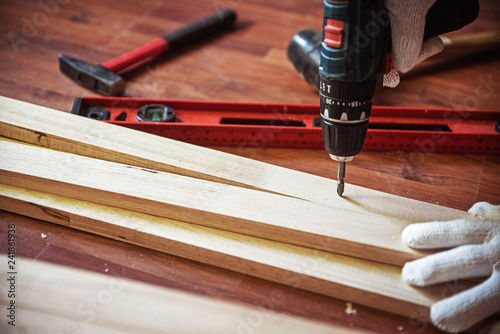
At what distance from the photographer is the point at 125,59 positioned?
202 cm

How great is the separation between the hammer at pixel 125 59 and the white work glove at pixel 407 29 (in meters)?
1.05

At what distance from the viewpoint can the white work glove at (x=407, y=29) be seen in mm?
1145

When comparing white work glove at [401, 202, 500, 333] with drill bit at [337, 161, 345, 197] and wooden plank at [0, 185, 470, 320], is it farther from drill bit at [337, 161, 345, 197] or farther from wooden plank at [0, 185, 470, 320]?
drill bit at [337, 161, 345, 197]

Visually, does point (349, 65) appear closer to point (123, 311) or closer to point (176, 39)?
point (123, 311)

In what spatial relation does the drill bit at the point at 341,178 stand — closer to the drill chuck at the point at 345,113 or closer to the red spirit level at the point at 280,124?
the drill chuck at the point at 345,113

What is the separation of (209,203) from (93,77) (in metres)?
0.82

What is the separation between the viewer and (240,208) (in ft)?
4.38

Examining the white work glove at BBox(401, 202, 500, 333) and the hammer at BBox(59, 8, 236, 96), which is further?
the hammer at BBox(59, 8, 236, 96)

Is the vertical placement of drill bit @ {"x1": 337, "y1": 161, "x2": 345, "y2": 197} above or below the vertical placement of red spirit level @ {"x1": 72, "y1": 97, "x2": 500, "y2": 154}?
above

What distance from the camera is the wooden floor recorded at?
1302mm

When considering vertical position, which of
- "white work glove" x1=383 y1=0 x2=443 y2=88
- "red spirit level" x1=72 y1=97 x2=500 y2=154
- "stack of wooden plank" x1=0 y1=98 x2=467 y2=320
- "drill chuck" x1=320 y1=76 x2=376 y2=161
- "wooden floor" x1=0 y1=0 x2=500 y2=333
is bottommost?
"wooden floor" x1=0 y1=0 x2=500 y2=333

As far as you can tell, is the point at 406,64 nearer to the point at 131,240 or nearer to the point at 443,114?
the point at 443,114

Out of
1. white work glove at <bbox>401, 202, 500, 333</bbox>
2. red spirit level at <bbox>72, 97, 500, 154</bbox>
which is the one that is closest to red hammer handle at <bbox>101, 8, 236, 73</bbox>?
red spirit level at <bbox>72, 97, 500, 154</bbox>

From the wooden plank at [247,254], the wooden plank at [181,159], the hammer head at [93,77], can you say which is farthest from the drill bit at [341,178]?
the hammer head at [93,77]
